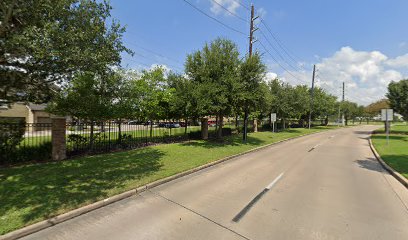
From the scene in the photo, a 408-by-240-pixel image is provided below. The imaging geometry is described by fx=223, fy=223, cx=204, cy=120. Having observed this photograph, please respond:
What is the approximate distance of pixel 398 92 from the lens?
2569 cm

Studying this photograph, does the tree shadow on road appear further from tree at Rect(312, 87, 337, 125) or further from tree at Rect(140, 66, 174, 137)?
tree at Rect(312, 87, 337, 125)

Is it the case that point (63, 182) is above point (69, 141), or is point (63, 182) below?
below

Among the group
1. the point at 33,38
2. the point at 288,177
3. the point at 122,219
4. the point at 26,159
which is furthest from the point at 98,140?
the point at 288,177

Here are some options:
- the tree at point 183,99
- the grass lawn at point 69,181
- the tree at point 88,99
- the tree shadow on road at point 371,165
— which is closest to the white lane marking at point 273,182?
the grass lawn at point 69,181

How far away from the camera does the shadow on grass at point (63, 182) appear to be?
509cm

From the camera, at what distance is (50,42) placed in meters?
6.13

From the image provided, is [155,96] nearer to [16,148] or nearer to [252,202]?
[16,148]

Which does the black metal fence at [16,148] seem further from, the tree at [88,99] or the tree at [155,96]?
the tree at [155,96]

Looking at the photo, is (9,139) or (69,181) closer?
(69,181)

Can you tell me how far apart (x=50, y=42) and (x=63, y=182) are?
13.3ft

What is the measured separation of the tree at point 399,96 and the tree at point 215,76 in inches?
867

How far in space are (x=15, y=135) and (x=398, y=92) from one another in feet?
113

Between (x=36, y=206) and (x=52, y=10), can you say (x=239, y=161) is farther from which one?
(x=52, y=10)

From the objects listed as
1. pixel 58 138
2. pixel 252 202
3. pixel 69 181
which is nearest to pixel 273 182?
pixel 252 202
